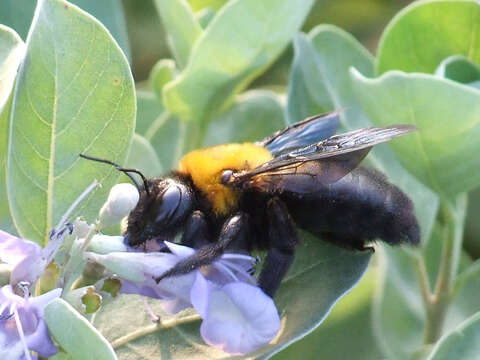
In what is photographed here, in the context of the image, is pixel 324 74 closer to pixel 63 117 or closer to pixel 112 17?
pixel 112 17

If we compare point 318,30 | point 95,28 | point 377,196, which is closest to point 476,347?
point 377,196

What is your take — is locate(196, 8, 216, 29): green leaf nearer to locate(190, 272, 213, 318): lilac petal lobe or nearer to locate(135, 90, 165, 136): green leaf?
locate(135, 90, 165, 136): green leaf

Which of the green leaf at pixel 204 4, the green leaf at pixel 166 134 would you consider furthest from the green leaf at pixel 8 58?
the green leaf at pixel 204 4

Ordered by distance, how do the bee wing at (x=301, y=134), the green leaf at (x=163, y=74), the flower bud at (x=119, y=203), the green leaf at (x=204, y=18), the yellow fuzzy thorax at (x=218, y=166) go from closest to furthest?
the flower bud at (x=119, y=203)
the yellow fuzzy thorax at (x=218, y=166)
the bee wing at (x=301, y=134)
the green leaf at (x=204, y=18)
the green leaf at (x=163, y=74)

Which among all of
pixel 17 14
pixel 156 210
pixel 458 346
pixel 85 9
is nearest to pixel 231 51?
pixel 85 9

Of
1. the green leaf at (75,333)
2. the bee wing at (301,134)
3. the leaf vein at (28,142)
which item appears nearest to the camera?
the green leaf at (75,333)

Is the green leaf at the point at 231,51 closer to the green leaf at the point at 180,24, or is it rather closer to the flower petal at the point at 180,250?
the green leaf at the point at 180,24
